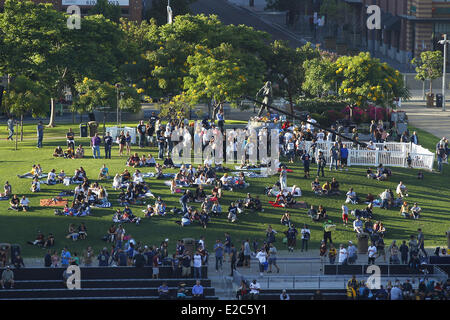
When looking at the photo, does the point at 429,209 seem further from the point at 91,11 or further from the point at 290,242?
the point at 91,11

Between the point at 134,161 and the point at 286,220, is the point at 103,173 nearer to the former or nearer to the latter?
the point at 134,161

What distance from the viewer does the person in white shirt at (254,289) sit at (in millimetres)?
39812

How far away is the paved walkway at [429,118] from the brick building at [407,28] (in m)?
15.9

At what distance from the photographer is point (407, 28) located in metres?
104

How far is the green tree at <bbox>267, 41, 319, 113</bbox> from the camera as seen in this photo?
76688mm

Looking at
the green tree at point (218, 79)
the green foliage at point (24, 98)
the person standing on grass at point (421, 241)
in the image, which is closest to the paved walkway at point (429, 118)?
the green tree at point (218, 79)

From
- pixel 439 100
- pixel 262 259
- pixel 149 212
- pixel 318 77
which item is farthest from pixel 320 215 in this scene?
pixel 439 100

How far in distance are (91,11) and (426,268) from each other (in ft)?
202

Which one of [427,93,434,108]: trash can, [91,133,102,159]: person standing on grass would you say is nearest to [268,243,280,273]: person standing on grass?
[91,133,102,159]: person standing on grass

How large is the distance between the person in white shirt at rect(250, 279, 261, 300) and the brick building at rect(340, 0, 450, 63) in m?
64.4

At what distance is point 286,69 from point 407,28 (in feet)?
100

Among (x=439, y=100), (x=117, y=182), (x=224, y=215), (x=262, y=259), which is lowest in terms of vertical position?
(x=262, y=259)

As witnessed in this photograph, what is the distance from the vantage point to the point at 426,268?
42.8 meters
